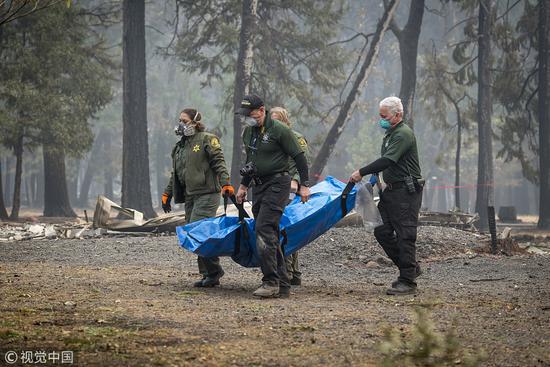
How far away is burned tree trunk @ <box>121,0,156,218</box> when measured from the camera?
1168 inches

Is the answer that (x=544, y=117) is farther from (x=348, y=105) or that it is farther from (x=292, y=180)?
(x=292, y=180)

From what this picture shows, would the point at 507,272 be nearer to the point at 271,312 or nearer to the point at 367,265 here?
the point at 367,265

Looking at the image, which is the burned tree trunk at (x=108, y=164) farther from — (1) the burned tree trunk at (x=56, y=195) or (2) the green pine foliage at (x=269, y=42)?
(1) the burned tree trunk at (x=56, y=195)

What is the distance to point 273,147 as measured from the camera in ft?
33.0

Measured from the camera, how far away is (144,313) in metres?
8.56

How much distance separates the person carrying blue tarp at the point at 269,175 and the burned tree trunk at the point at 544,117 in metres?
21.5

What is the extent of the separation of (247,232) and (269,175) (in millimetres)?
816

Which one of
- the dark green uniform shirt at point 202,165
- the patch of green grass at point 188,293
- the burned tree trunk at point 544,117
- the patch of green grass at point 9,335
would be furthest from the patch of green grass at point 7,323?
the burned tree trunk at point 544,117

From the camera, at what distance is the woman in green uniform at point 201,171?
10.9 metres

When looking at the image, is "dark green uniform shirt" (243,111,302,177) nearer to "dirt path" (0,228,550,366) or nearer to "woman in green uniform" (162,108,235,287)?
"woman in green uniform" (162,108,235,287)

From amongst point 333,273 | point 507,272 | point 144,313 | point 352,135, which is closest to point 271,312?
point 144,313

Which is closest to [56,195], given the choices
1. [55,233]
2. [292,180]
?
[55,233]

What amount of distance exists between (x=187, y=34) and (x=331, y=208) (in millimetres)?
26860

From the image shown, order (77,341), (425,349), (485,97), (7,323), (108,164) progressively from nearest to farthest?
(425,349)
(77,341)
(7,323)
(485,97)
(108,164)
